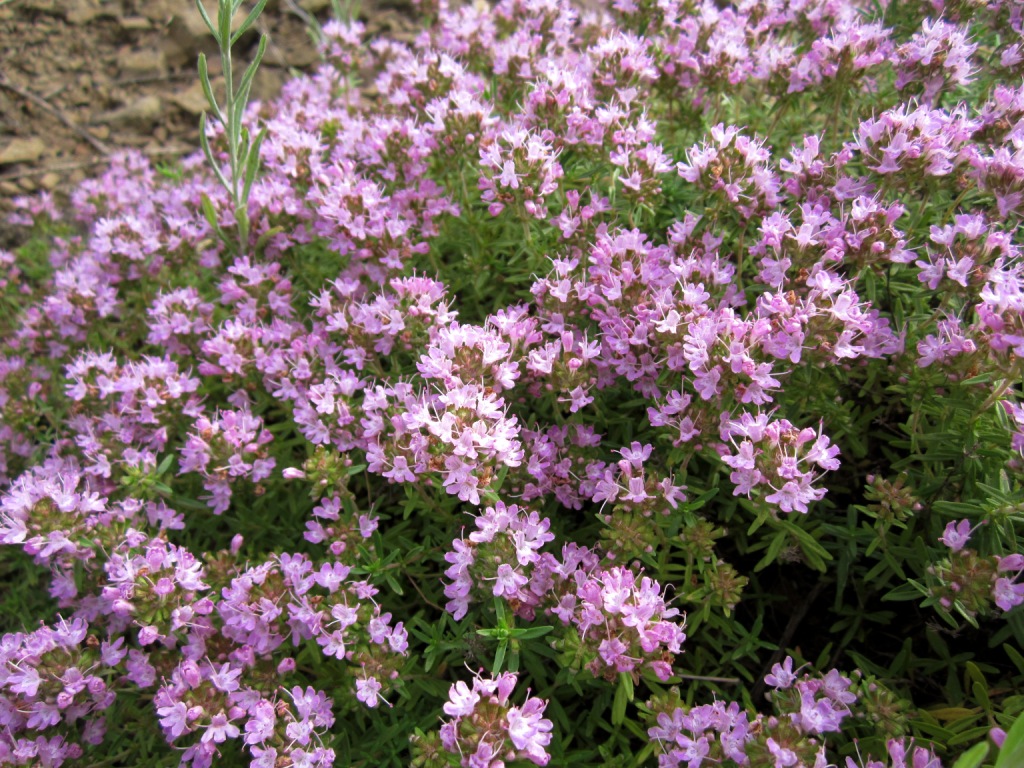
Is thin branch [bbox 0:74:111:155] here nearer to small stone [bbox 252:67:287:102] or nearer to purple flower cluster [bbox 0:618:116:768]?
small stone [bbox 252:67:287:102]

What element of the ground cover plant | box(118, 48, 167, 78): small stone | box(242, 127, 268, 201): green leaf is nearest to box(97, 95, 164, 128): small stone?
box(118, 48, 167, 78): small stone

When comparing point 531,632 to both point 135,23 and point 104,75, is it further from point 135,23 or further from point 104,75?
point 135,23

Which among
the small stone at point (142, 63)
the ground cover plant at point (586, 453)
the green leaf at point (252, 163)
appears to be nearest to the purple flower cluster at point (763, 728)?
the ground cover plant at point (586, 453)

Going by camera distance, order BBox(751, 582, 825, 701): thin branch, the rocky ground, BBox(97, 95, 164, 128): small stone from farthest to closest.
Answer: BBox(97, 95, 164, 128): small stone
the rocky ground
BBox(751, 582, 825, 701): thin branch

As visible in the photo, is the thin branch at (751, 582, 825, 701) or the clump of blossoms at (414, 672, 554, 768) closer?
the clump of blossoms at (414, 672, 554, 768)

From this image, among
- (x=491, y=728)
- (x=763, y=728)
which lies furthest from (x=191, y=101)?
(x=763, y=728)

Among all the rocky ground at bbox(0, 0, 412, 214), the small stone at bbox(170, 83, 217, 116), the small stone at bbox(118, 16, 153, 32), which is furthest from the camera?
the small stone at bbox(118, 16, 153, 32)
